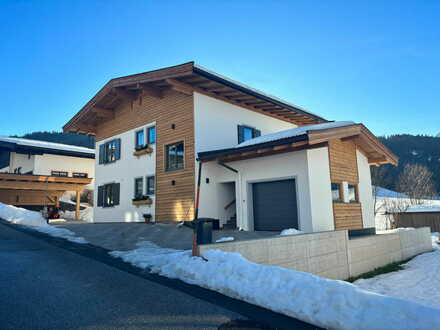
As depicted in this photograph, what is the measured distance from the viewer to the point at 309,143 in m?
10.1

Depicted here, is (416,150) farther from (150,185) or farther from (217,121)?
(150,185)

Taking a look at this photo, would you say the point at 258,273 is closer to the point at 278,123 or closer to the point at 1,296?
the point at 1,296

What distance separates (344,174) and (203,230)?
8.42m

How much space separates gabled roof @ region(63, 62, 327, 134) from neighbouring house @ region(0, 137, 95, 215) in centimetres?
408

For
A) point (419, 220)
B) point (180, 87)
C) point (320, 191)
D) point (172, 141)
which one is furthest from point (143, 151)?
point (419, 220)

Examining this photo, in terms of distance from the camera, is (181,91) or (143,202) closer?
(181,91)

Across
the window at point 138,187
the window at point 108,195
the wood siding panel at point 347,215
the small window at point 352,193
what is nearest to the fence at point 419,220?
the small window at point 352,193

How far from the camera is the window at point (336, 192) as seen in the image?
12.1 m

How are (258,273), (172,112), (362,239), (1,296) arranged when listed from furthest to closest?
(172,112)
(362,239)
(258,273)
(1,296)

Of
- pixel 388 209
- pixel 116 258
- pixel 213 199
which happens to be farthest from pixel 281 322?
pixel 388 209

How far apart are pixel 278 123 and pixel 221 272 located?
1455 centimetres

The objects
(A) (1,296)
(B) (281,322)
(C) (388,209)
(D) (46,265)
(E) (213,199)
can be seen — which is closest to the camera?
(B) (281,322)

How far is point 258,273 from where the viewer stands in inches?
182

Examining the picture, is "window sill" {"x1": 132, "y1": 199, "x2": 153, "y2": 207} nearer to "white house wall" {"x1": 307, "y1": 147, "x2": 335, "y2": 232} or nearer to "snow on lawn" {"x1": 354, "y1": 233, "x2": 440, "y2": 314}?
"white house wall" {"x1": 307, "y1": 147, "x2": 335, "y2": 232}
